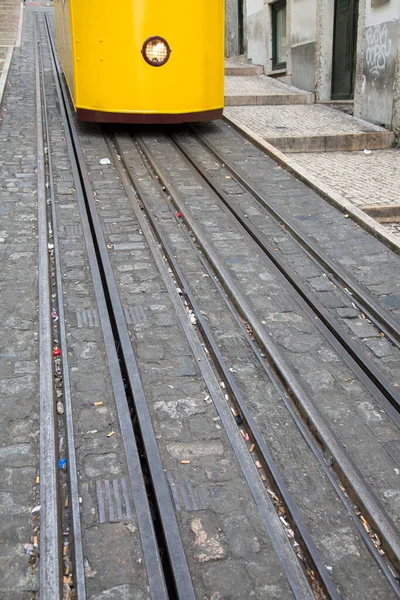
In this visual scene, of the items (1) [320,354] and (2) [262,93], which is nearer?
(1) [320,354]

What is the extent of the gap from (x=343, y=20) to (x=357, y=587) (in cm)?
1322

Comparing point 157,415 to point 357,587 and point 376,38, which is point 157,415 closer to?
point 357,587

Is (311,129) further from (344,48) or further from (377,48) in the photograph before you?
(344,48)

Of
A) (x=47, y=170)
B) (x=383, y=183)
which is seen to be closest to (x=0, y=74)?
(x=47, y=170)

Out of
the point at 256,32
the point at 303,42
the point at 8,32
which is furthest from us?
the point at 8,32

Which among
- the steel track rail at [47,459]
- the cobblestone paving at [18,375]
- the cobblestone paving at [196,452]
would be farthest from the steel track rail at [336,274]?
the cobblestone paving at [18,375]

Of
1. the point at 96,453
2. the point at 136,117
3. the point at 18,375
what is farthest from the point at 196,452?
the point at 136,117

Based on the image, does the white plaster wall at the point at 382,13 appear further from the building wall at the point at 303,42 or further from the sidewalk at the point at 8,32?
the sidewalk at the point at 8,32

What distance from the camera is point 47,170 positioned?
8617 millimetres

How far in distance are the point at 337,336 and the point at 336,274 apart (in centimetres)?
109

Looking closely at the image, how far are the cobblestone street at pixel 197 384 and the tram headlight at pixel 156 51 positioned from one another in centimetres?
173

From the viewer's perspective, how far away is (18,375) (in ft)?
13.4

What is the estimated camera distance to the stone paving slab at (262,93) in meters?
13.9

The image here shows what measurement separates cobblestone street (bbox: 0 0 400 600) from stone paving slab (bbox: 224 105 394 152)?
2118 millimetres
